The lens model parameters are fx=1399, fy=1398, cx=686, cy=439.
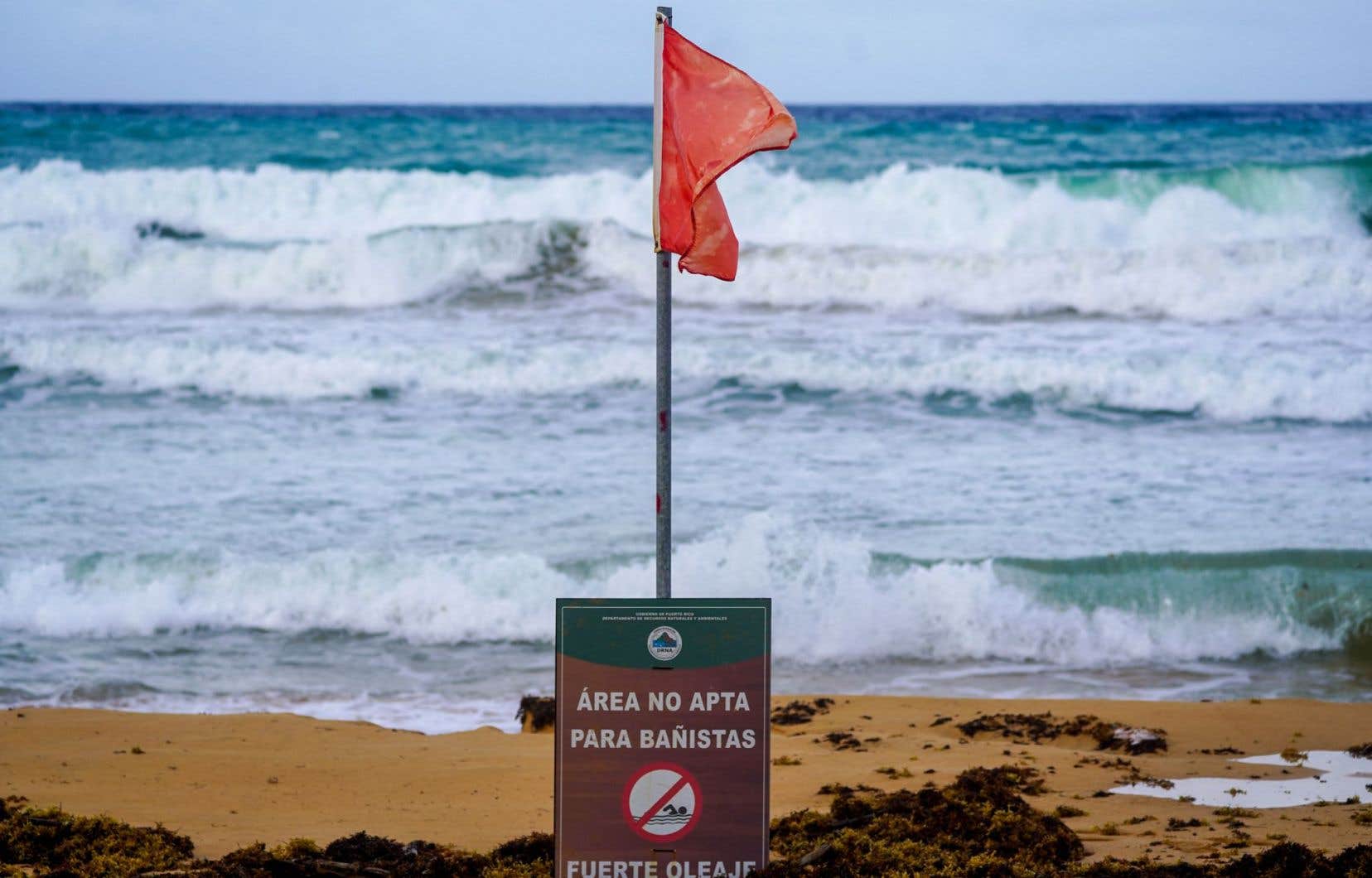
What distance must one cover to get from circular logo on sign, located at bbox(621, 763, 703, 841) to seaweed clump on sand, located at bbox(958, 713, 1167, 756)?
3.55m

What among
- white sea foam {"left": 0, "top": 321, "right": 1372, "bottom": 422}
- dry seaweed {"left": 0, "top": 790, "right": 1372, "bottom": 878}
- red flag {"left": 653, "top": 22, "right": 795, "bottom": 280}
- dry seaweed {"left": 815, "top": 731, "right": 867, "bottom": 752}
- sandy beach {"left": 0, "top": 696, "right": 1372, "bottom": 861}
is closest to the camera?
red flag {"left": 653, "top": 22, "right": 795, "bottom": 280}

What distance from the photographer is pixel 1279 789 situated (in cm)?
635

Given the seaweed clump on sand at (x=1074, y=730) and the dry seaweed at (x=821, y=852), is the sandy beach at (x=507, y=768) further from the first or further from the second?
the dry seaweed at (x=821, y=852)

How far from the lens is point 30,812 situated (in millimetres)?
5605

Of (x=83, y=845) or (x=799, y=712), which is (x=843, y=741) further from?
(x=83, y=845)

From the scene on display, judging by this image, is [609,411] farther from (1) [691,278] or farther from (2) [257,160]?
(2) [257,160]

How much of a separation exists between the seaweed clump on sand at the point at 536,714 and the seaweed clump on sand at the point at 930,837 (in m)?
2.21

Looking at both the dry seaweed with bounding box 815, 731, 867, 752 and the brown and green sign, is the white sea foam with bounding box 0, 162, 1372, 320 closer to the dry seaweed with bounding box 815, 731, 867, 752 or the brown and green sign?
the dry seaweed with bounding box 815, 731, 867, 752

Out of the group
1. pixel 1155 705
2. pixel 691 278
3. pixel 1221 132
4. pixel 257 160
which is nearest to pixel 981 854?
pixel 1155 705

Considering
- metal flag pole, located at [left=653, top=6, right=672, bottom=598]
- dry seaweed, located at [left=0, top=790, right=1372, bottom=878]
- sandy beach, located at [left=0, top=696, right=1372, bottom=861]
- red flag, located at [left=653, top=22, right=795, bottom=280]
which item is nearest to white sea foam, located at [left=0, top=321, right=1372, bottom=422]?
sandy beach, located at [left=0, top=696, right=1372, bottom=861]

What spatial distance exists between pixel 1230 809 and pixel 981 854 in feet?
4.89

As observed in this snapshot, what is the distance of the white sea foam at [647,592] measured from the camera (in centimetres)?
944

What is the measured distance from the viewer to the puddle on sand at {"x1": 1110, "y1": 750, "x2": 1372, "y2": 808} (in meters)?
6.14

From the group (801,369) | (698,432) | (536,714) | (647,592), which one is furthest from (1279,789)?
(801,369)
